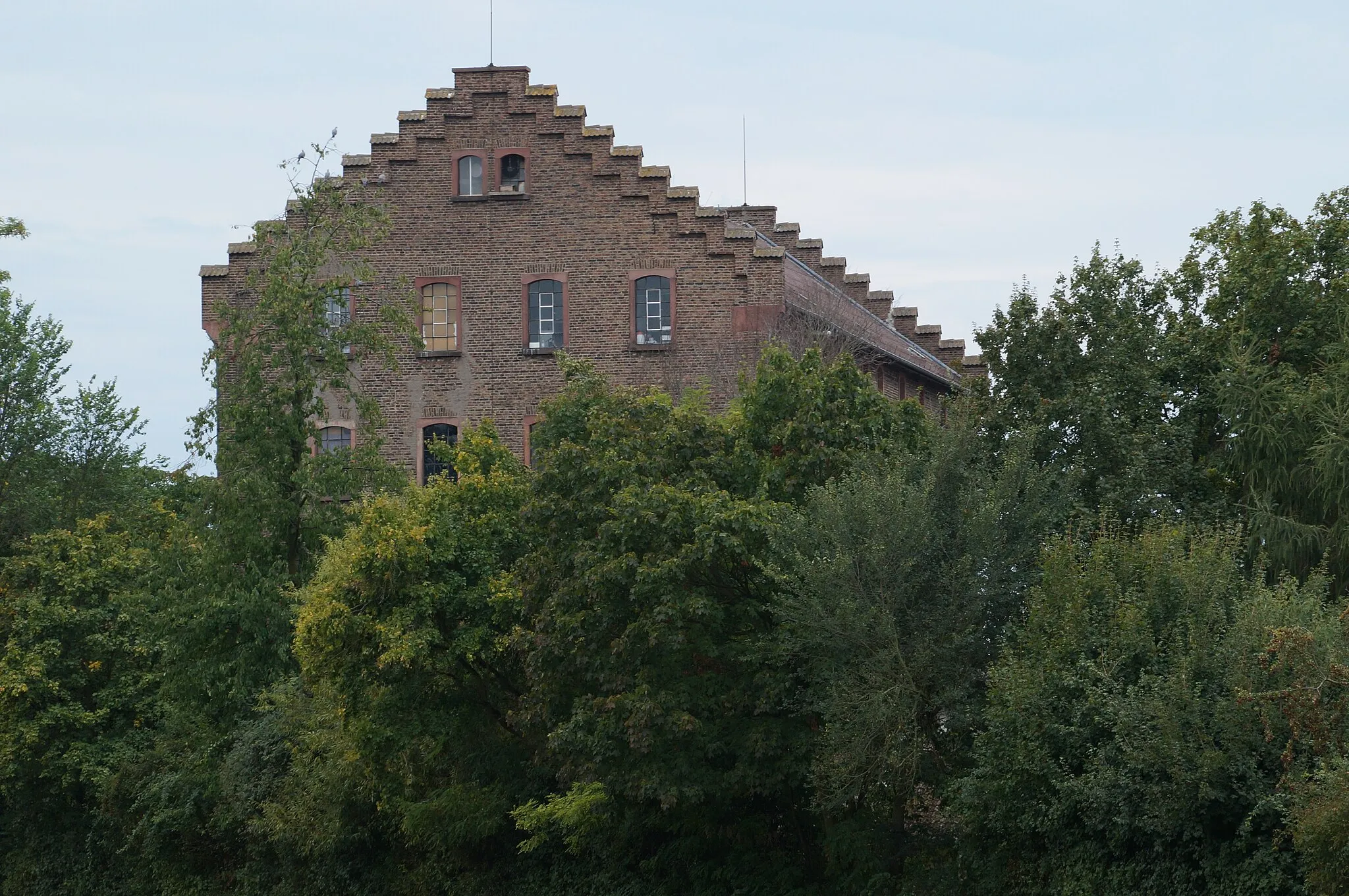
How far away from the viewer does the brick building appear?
43.4 m

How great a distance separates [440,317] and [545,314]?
267 cm

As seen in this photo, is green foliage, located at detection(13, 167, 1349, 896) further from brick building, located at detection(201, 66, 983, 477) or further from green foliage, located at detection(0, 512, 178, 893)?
brick building, located at detection(201, 66, 983, 477)

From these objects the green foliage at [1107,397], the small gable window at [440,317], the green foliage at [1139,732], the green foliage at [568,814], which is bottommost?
the green foliage at [568,814]

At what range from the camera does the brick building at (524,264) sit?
142 feet

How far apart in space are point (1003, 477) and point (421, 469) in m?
22.8

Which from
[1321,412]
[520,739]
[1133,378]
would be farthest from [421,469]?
[1321,412]

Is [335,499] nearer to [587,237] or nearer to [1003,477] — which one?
[587,237]

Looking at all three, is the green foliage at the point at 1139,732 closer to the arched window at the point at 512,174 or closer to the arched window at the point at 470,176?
the arched window at the point at 512,174

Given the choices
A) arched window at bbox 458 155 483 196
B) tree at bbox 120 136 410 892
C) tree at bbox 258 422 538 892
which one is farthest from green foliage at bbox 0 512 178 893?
arched window at bbox 458 155 483 196

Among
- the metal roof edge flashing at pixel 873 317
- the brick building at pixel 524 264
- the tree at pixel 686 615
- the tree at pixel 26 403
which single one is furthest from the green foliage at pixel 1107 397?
the tree at pixel 26 403

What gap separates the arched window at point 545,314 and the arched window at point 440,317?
1.88 m

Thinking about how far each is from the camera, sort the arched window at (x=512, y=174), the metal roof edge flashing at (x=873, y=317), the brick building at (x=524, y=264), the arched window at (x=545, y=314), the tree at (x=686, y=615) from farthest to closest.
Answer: the metal roof edge flashing at (x=873, y=317)
the arched window at (x=512, y=174)
the arched window at (x=545, y=314)
the brick building at (x=524, y=264)
the tree at (x=686, y=615)

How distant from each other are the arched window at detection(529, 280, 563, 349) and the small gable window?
1.88m

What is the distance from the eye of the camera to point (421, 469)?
44094 mm
